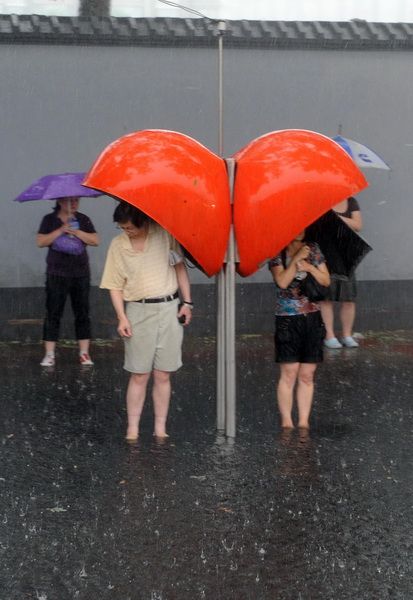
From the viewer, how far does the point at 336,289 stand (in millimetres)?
11922

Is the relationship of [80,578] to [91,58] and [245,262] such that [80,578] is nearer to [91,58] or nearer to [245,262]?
[245,262]

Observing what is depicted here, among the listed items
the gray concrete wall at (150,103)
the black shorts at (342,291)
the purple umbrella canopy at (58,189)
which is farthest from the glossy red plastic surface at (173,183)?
the gray concrete wall at (150,103)

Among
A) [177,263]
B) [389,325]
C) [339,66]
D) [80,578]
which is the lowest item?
[389,325]

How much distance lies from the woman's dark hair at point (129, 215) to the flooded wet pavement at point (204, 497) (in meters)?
1.43

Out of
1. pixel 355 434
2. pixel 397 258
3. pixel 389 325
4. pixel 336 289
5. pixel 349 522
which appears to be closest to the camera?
pixel 349 522

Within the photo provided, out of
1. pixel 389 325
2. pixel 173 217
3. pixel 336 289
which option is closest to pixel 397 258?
pixel 389 325

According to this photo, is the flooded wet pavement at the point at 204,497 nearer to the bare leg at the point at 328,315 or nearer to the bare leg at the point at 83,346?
the bare leg at the point at 83,346

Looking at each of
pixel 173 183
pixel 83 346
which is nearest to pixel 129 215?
pixel 173 183

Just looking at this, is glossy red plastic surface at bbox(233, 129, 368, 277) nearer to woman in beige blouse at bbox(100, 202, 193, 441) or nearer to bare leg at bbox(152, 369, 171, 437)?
woman in beige blouse at bbox(100, 202, 193, 441)

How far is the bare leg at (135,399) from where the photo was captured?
783 centimetres

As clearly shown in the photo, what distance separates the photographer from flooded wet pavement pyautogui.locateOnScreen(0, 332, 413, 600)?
17.7 feet

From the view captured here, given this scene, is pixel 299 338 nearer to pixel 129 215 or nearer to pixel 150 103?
pixel 129 215

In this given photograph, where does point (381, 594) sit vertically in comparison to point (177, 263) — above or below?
below

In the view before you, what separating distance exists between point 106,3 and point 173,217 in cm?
798
